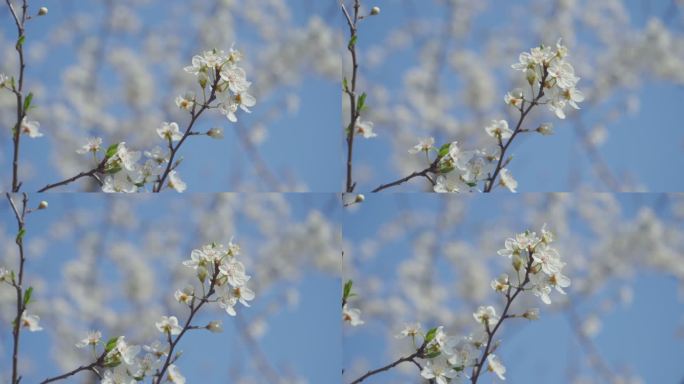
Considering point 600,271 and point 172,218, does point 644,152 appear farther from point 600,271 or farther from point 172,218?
point 172,218

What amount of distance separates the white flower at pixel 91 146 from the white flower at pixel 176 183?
18 centimetres

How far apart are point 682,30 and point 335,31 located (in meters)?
1.11

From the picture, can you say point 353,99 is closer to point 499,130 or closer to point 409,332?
point 499,130

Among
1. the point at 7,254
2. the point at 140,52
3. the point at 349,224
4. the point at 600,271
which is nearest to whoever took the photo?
the point at 7,254

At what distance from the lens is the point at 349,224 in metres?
1.93

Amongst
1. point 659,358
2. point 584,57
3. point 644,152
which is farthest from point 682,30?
point 659,358

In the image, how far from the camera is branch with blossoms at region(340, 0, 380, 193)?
1.88m

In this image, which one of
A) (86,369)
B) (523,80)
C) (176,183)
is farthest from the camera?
(523,80)

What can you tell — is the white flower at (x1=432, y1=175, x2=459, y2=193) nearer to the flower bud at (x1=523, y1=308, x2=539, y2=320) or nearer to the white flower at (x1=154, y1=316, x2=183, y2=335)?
the flower bud at (x1=523, y1=308, x2=539, y2=320)

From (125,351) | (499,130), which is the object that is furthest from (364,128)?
(125,351)

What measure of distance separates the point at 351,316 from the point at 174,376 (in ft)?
1.41

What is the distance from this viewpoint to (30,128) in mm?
1853

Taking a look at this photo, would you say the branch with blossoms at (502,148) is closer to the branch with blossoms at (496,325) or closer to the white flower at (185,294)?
the branch with blossoms at (496,325)

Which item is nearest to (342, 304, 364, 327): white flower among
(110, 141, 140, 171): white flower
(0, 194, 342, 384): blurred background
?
(0, 194, 342, 384): blurred background
